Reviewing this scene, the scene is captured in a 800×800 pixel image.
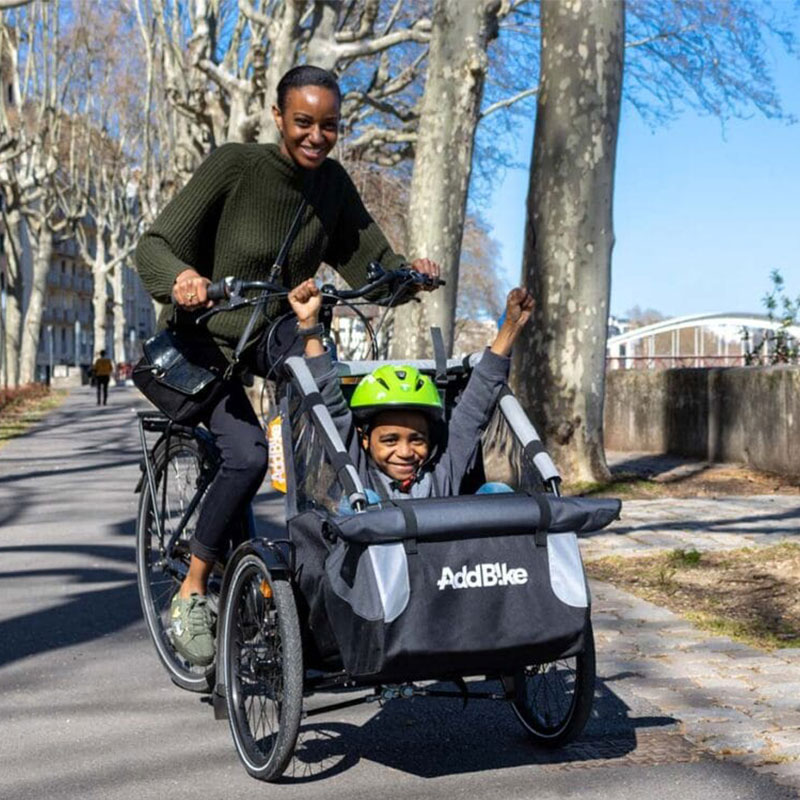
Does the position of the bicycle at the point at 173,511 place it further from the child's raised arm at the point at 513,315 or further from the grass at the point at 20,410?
the grass at the point at 20,410

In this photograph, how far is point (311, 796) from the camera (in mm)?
4109

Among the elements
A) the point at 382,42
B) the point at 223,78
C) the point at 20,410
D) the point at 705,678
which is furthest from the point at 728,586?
the point at 20,410

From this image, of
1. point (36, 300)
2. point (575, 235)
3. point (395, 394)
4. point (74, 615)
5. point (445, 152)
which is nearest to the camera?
point (395, 394)

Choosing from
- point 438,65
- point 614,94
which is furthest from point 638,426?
point 614,94

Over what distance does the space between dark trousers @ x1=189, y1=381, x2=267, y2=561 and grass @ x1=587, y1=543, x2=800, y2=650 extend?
92.5 inches

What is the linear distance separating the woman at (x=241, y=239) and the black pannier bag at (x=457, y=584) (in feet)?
3.62

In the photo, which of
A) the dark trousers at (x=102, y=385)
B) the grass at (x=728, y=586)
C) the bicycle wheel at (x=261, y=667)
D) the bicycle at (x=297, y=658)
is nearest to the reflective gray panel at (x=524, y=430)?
the bicycle at (x=297, y=658)

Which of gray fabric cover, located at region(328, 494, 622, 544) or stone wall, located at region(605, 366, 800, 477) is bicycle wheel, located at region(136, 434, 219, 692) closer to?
gray fabric cover, located at region(328, 494, 622, 544)

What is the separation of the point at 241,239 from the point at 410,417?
3.01 feet

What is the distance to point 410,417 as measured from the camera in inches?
177

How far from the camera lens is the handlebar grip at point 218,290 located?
430 centimetres

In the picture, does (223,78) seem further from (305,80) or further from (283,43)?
(305,80)

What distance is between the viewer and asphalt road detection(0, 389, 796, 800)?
13.7 feet

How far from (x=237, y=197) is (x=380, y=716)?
1.80 meters
